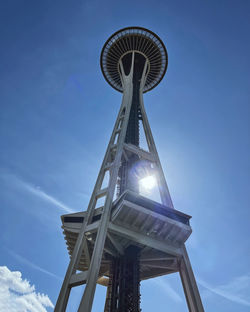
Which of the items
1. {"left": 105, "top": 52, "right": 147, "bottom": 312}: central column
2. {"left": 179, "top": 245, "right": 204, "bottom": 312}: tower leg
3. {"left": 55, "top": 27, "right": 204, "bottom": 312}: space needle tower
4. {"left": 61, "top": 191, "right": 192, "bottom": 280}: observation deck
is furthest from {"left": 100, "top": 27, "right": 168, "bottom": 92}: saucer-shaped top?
{"left": 179, "top": 245, "right": 204, "bottom": 312}: tower leg

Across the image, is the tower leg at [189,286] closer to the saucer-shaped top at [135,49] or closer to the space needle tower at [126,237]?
the space needle tower at [126,237]

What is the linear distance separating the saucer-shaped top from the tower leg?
30890mm

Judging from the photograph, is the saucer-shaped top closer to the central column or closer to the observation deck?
the central column

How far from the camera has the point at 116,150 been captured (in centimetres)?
2159

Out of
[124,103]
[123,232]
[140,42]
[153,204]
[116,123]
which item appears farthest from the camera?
[140,42]

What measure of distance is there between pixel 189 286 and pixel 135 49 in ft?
112

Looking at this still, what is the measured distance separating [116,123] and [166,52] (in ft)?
63.8

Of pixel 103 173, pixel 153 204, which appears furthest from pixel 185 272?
pixel 103 173

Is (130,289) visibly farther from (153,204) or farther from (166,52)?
(166,52)

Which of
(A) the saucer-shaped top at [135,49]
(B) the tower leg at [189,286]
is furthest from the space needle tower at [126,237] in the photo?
(A) the saucer-shaped top at [135,49]

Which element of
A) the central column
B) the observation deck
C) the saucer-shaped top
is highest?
the saucer-shaped top

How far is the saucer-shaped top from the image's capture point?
36500 millimetres

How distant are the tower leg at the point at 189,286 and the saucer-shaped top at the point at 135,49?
30.9 m

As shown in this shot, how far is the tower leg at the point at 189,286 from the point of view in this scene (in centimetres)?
1455
